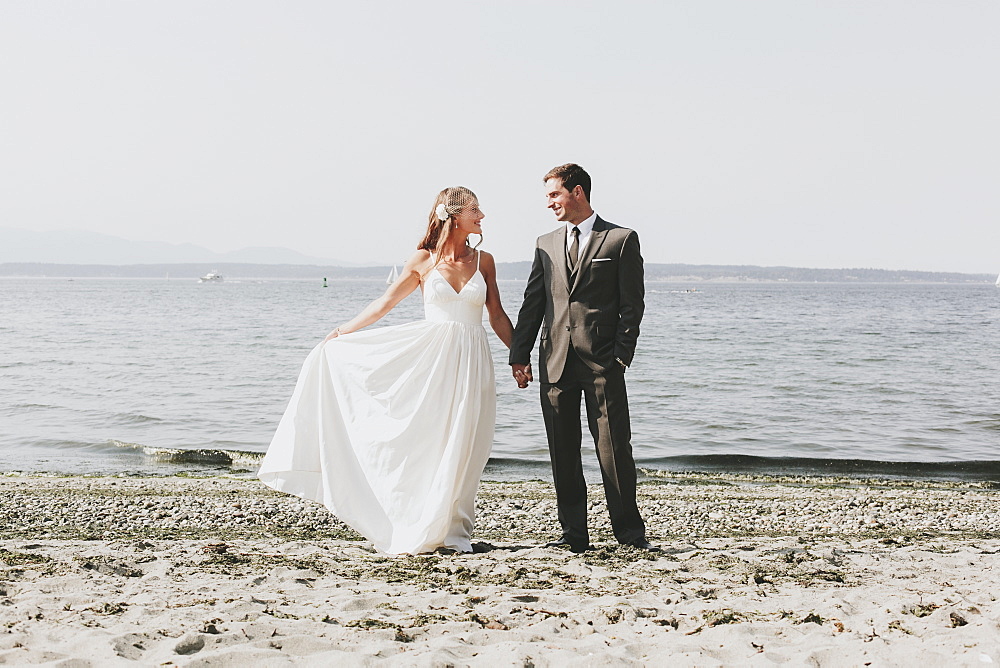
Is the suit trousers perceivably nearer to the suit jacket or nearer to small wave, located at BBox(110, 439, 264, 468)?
the suit jacket

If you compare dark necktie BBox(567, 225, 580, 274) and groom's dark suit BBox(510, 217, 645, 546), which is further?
dark necktie BBox(567, 225, 580, 274)

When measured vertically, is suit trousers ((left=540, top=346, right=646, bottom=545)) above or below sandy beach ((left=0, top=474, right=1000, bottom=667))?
above

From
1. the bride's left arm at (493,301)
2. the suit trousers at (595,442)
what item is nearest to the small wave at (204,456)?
the bride's left arm at (493,301)

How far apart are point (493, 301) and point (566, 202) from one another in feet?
2.56

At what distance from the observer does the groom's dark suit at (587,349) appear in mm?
5113

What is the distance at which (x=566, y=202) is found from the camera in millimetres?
5254

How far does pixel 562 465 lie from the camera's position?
547 centimetres

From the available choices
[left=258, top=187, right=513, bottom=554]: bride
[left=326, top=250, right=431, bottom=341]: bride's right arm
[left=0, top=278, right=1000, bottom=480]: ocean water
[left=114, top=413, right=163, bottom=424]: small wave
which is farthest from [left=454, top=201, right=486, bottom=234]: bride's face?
[left=114, top=413, right=163, bottom=424]: small wave

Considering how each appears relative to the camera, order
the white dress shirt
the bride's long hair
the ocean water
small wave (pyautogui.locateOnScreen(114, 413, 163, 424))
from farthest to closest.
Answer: small wave (pyautogui.locateOnScreen(114, 413, 163, 424))
the ocean water
the bride's long hair
the white dress shirt

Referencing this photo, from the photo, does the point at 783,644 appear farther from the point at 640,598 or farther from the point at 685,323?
the point at 685,323

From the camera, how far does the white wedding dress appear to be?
5.45 metres

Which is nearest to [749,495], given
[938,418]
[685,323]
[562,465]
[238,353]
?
[562,465]

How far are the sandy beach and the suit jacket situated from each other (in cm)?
120

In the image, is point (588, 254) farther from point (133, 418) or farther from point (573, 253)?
point (133, 418)
